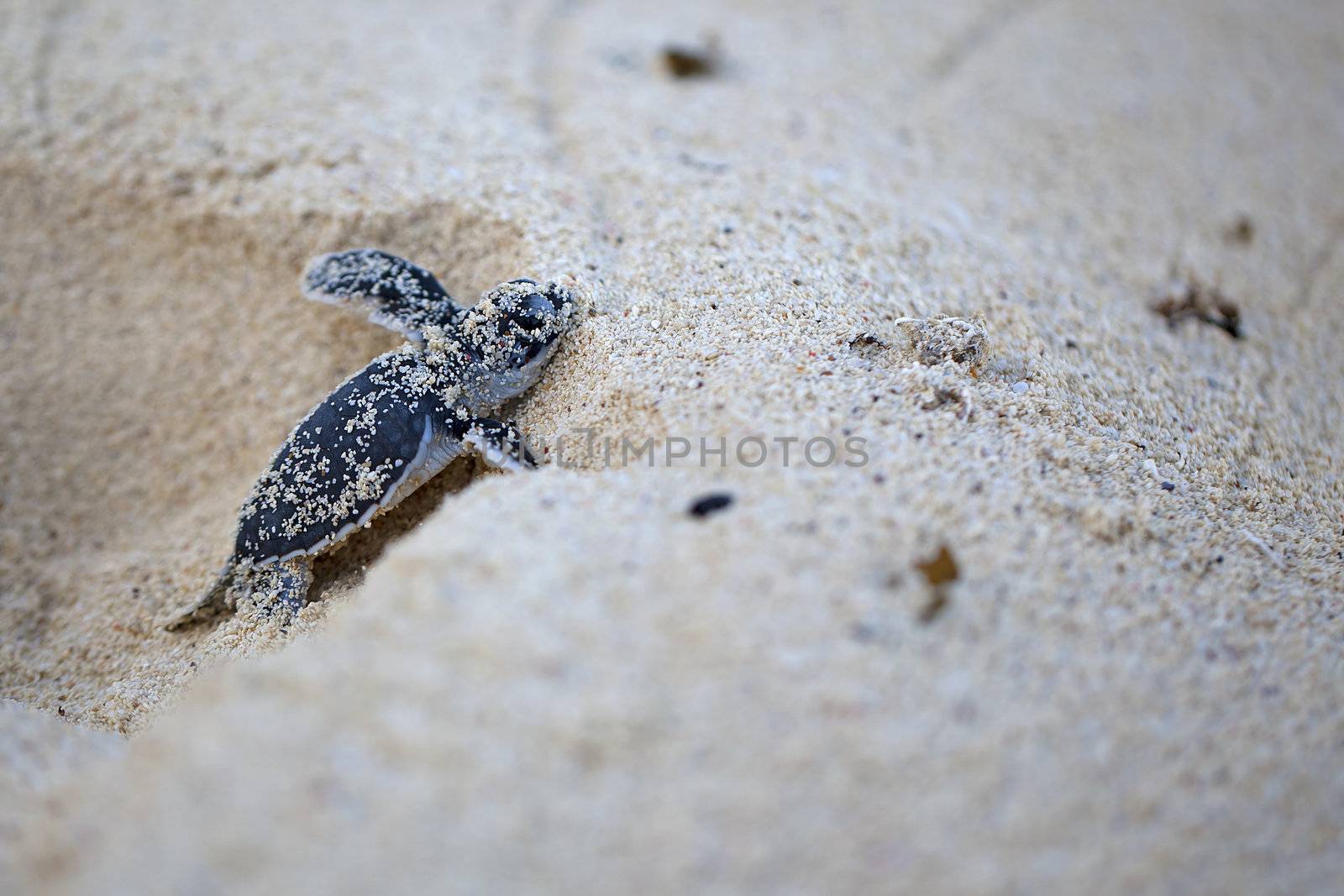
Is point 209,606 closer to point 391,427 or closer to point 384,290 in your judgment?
point 391,427

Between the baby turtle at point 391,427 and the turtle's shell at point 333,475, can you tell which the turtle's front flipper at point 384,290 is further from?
the turtle's shell at point 333,475

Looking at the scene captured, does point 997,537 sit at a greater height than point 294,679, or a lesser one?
greater

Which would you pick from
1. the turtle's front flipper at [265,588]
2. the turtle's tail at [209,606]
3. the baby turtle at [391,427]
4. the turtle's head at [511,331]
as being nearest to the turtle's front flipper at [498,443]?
the baby turtle at [391,427]

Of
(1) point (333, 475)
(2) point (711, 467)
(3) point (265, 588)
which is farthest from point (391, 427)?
(2) point (711, 467)

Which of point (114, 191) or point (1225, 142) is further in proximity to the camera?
point (1225, 142)

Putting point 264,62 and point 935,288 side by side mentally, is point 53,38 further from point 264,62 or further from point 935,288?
point 935,288

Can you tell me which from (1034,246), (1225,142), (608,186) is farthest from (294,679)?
(1225,142)

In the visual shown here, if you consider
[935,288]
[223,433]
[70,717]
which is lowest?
[70,717]
